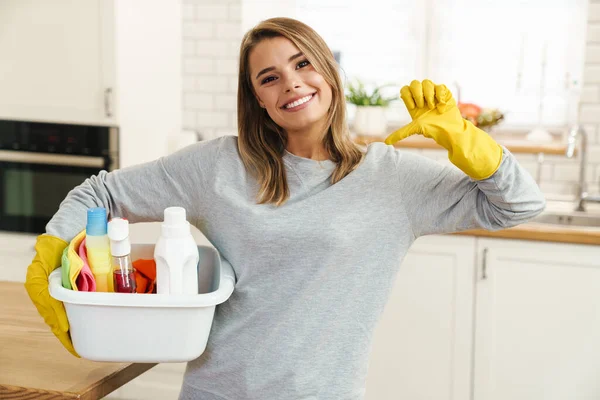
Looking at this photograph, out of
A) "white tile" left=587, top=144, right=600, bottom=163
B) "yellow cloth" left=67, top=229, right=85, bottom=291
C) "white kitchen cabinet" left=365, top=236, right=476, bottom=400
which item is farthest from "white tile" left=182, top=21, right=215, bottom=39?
"yellow cloth" left=67, top=229, right=85, bottom=291

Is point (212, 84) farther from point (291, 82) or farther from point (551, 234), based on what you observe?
point (291, 82)

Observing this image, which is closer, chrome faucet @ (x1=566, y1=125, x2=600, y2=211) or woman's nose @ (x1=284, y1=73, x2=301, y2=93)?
woman's nose @ (x1=284, y1=73, x2=301, y2=93)

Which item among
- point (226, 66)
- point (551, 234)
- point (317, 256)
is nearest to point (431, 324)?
point (551, 234)

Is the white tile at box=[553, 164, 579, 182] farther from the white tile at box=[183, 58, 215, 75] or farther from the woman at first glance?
the woman

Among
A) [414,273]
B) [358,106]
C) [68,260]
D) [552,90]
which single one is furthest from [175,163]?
[552,90]

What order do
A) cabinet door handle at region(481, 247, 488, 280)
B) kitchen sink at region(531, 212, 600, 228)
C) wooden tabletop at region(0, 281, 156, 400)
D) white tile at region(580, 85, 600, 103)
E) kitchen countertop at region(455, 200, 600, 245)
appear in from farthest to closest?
white tile at region(580, 85, 600, 103) < kitchen sink at region(531, 212, 600, 228) < cabinet door handle at region(481, 247, 488, 280) < kitchen countertop at region(455, 200, 600, 245) < wooden tabletop at region(0, 281, 156, 400)

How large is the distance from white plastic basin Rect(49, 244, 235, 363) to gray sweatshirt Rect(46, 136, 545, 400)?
18cm

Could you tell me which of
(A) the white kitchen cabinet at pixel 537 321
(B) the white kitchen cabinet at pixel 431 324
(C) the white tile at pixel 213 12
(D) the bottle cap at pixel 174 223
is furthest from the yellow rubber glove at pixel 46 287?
(C) the white tile at pixel 213 12

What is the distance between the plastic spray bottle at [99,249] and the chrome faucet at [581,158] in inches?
80.7

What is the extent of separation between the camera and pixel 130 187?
175 cm

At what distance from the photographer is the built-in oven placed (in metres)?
3.20

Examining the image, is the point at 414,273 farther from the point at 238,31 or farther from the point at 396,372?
the point at 238,31

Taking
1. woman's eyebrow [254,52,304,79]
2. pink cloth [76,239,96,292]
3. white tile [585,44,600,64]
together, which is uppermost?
white tile [585,44,600,64]

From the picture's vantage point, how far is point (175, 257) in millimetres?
1390
